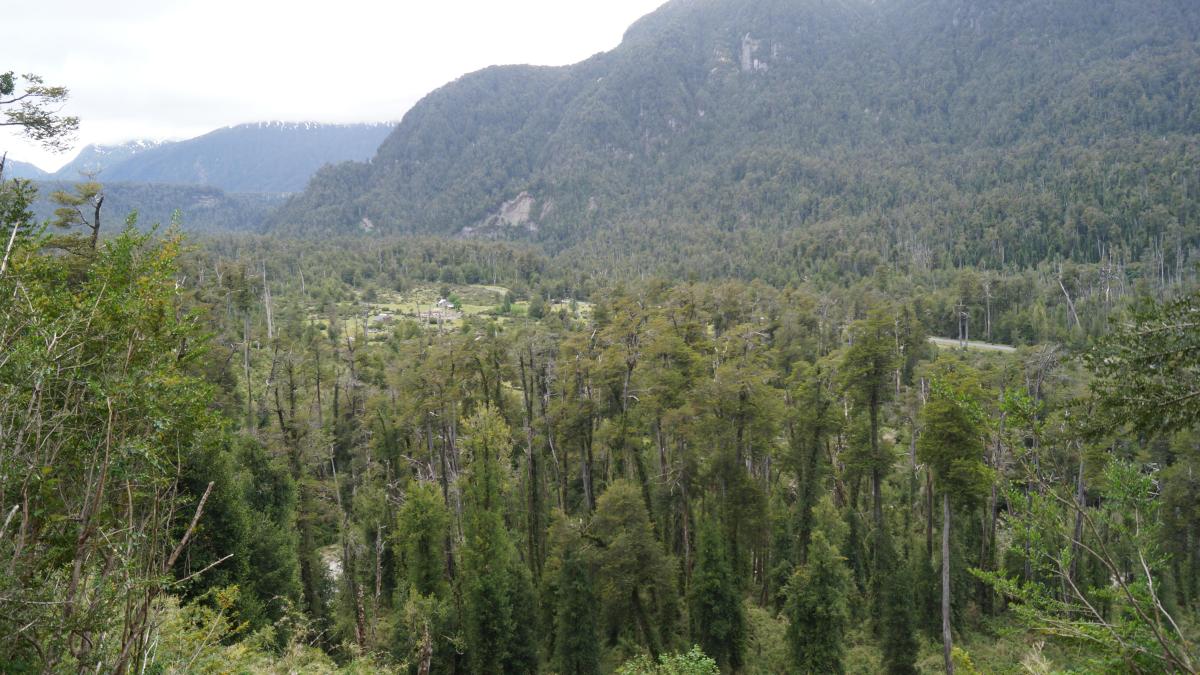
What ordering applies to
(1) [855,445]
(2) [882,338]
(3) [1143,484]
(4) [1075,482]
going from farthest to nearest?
(4) [1075,482], (1) [855,445], (2) [882,338], (3) [1143,484]

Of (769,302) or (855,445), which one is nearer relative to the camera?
(855,445)

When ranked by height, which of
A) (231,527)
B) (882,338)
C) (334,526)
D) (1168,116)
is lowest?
(334,526)

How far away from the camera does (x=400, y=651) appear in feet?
62.6

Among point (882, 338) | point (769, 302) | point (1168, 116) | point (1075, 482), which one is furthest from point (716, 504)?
point (1168, 116)

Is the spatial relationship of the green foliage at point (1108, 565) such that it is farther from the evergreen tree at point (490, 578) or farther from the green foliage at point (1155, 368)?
the evergreen tree at point (490, 578)

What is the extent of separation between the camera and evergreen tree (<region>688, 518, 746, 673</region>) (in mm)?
23375

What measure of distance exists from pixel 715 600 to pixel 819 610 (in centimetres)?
407

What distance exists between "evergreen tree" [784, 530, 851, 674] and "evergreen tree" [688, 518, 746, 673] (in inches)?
98.9

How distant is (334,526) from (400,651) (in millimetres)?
20975

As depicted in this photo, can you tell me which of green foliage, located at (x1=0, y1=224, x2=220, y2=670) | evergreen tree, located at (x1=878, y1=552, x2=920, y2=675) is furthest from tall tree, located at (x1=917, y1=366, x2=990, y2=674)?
green foliage, located at (x1=0, y1=224, x2=220, y2=670)

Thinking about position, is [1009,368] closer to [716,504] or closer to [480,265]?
[716,504]

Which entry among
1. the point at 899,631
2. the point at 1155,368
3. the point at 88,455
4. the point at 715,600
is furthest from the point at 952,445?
the point at 88,455

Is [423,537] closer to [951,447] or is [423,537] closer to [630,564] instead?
[630,564]

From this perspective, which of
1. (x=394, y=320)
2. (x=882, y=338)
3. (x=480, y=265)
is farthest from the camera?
(x=480, y=265)
